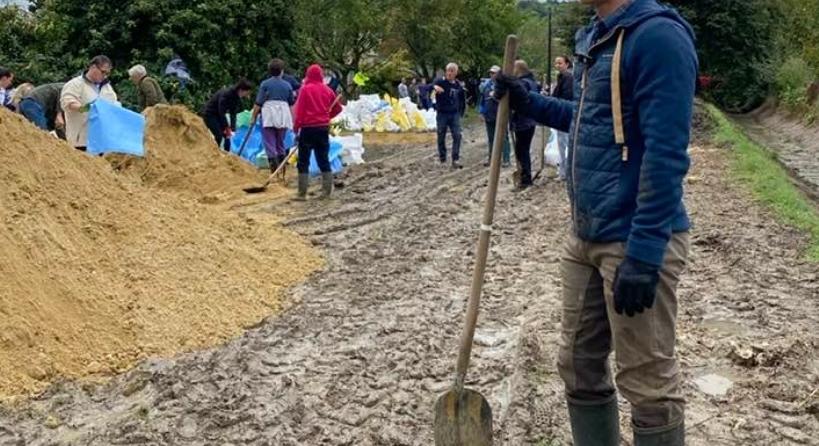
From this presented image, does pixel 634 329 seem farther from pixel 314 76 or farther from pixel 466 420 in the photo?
pixel 314 76

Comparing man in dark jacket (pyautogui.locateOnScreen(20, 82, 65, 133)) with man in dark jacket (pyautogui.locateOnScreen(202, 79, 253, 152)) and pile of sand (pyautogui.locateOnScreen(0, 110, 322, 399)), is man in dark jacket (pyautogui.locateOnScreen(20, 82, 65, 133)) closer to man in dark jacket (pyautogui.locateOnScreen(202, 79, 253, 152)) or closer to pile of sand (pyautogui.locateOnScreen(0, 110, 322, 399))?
man in dark jacket (pyautogui.locateOnScreen(202, 79, 253, 152))

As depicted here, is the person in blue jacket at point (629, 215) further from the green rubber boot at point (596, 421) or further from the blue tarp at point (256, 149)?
the blue tarp at point (256, 149)

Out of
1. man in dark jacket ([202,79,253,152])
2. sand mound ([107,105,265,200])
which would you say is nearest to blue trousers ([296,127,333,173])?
sand mound ([107,105,265,200])

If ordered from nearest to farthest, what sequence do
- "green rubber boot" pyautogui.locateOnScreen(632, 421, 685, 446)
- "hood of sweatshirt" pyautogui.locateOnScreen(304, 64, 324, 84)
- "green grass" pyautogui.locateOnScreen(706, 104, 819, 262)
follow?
"green rubber boot" pyautogui.locateOnScreen(632, 421, 685, 446) → "green grass" pyautogui.locateOnScreen(706, 104, 819, 262) → "hood of sweatshirt" pyautogui.locateOnScreen(304, 64, 324, 84)

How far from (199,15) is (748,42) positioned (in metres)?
26.0

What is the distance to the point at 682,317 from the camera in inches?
223

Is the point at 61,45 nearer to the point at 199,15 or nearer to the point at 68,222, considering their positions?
the point at 199,15

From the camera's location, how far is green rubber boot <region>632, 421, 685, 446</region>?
9.21 ft

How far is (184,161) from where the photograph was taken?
38.7 ft

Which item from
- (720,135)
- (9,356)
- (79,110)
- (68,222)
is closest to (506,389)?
(9,356)

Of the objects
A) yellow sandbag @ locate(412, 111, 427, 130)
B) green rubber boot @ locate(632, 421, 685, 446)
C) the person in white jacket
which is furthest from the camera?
yellow sandbag @ locate(412, 111, 427, 130)

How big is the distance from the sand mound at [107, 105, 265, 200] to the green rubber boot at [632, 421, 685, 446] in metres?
8.93

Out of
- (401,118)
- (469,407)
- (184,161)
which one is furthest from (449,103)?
(469,407)

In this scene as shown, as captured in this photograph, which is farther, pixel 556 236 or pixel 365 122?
pixel 365 122
